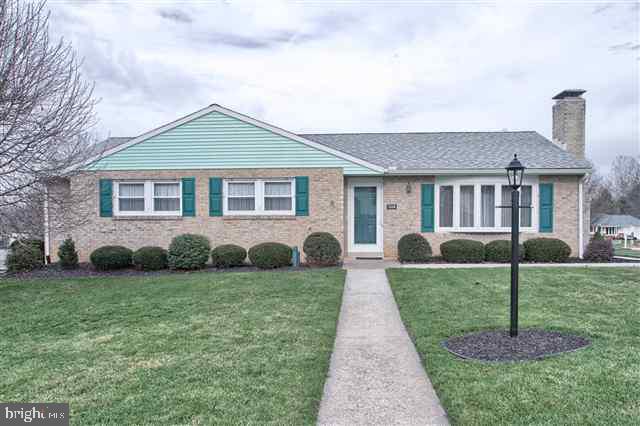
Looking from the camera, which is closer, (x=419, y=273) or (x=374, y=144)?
(x=419, y=273)

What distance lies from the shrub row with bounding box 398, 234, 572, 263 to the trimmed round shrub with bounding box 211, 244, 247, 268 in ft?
16.1

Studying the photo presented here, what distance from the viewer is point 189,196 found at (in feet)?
43.2

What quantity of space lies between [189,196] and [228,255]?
8.43ft

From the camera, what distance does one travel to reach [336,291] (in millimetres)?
8391

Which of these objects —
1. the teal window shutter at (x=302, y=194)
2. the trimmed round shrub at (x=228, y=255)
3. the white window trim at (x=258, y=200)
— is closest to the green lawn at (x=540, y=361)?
the teal window shutter at (x=302, y=194)

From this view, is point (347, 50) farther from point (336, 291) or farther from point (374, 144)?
point (336, 291)

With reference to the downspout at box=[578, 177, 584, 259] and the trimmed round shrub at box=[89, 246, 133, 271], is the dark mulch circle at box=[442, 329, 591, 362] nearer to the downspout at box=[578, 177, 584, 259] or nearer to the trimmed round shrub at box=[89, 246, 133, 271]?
the downspout at box=[578, 177, 584, 259]

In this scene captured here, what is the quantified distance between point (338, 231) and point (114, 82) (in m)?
9.48

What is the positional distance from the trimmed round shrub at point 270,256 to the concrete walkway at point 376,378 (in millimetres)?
4952

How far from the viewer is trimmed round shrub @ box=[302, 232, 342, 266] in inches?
461

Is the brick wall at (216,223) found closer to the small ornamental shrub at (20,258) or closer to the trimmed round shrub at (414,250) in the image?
the small ornamental shrub at (20,258)

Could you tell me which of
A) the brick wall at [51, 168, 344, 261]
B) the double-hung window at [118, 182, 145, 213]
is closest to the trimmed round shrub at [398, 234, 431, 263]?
the brick wall at [51, 168, 344, 261]

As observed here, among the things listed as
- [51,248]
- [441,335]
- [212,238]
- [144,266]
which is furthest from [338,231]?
[51,248]

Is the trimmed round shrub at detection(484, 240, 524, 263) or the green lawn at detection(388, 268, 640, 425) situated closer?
the green lawn at detection(388, 268, 640, 425)
